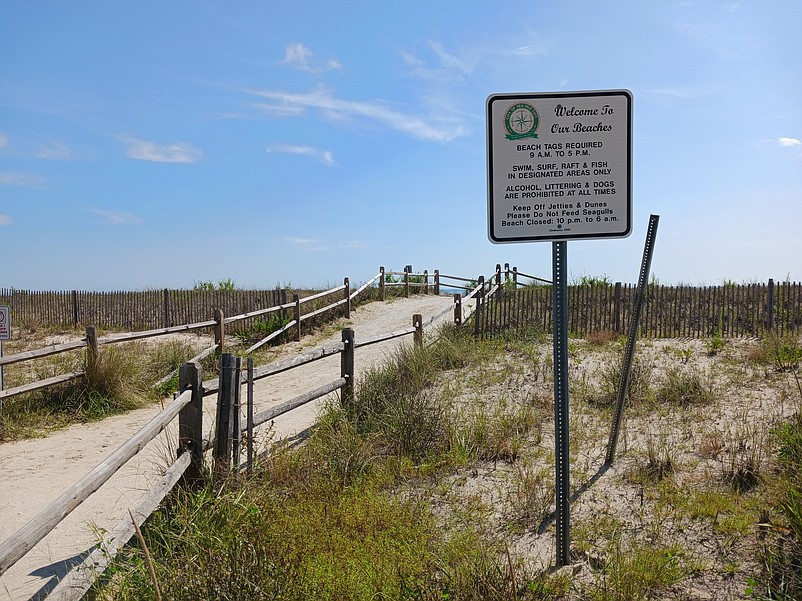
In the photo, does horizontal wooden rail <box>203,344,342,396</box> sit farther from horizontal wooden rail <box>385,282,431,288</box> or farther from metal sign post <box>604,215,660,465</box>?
horizontal wooden rail <box>385,282,431,288</box>

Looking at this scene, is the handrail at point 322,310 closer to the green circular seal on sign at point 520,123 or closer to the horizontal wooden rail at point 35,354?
the horizontal wooden rail at point 35,354

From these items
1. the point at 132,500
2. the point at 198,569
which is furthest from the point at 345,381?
the point at 198,569

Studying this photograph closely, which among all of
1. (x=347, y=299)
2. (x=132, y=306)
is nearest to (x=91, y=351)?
(x=347, y=299)

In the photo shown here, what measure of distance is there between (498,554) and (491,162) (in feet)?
8.47

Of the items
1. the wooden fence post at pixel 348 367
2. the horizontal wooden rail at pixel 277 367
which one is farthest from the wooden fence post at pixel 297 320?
the wooden fence post at pixel 348 367

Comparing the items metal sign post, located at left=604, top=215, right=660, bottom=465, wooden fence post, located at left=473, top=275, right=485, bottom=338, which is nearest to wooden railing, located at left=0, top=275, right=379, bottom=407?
metal sign post, located at left=604, top=215, right=660, bottom=465

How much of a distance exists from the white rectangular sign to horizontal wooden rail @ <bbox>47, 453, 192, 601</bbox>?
9.67 ft

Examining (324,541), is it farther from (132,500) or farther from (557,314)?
(132,500)

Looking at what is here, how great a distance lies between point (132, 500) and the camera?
578cm

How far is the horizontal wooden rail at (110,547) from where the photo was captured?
340 centimetres

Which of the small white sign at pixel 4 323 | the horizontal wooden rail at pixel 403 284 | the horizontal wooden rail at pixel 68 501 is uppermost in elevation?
the horizontal wooden rail at pixel 403 284

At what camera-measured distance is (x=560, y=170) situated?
13.6 ft

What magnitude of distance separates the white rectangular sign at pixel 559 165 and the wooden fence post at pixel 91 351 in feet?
25.3

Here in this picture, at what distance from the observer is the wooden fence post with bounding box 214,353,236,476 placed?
16.9ft
